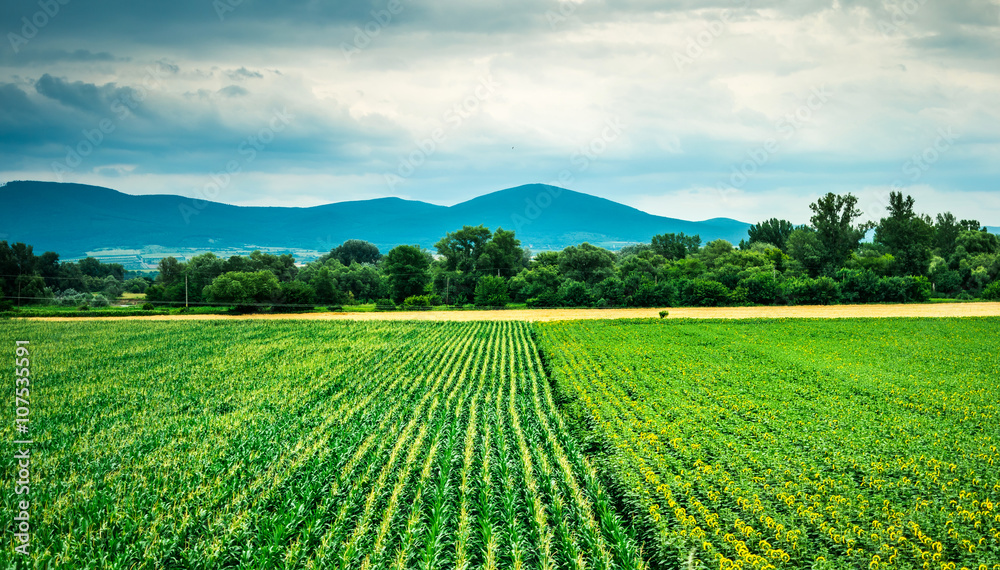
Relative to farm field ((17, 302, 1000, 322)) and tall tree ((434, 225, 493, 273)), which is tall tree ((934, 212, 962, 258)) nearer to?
farm field ((17, 302, 1000, 322))

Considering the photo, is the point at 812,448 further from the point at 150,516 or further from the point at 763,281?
the point at 763,281

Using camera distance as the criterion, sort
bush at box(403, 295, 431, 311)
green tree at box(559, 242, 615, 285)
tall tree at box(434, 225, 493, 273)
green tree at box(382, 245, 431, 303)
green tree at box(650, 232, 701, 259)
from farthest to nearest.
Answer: green tree at box(650, 232, 701, 259) < tall tree at box(434, 225, 493, 273) < green tree at box(559, 242, 615, 285) < green tree at box(382, 245, 431, 303) < bush at box(403, 295, 431, 311)

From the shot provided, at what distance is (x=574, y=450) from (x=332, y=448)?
21.1 ft

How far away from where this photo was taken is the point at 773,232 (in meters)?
135

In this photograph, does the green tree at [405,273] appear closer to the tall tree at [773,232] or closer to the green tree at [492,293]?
the green tree at [492,293]

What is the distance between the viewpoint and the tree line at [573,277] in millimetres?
65562

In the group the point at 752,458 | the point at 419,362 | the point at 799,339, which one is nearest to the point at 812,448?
the point at 752,458

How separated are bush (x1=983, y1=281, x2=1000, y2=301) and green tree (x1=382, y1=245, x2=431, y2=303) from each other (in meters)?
75.4

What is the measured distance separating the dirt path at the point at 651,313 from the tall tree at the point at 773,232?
74.9 m

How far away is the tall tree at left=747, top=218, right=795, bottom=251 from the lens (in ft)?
438

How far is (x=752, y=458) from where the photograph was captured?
456 inches

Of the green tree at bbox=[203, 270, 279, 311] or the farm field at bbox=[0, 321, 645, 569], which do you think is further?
the green tree at bbox=[203, 270, 279, 311]

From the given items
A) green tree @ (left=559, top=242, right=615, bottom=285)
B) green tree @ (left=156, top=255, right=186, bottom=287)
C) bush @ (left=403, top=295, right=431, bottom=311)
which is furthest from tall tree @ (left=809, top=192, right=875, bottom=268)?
green tree @ (left=156, top=255, right=186, bottom=287)

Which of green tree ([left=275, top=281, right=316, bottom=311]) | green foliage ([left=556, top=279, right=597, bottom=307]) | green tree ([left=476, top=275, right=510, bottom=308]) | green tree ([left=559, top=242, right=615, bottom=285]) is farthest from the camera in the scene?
green tree ([left=559, top=242, right=615, bottom=285])
